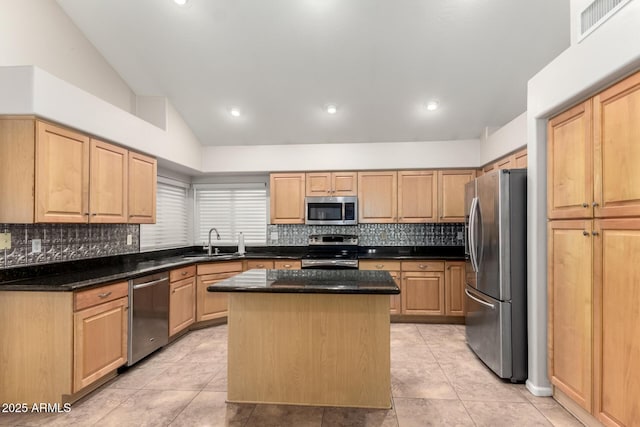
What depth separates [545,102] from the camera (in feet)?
8.06

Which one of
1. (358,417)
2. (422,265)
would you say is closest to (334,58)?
(422,265)

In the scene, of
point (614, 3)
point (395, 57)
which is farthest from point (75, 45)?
point (614, 3)

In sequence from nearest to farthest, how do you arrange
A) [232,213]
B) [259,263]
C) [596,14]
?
[596,14] → [259,263] → [232,213]

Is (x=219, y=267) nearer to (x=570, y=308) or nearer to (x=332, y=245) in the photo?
(x=332, y=245)

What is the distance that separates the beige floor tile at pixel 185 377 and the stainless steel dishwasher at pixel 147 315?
0.33 m

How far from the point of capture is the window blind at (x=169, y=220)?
4297mm

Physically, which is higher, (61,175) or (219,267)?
(61,175)

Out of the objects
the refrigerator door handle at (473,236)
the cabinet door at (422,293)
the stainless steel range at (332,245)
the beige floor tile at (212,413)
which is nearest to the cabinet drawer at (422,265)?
the cabinet door at (422,293)

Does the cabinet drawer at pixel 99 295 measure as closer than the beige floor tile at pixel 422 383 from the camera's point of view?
Yes

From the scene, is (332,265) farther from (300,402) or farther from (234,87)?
(234,87)

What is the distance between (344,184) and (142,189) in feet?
8.39

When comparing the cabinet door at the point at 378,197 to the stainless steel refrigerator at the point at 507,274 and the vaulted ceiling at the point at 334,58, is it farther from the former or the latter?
the stainless steel refrigerator at the point at 507,274

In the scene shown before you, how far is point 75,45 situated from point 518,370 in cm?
483

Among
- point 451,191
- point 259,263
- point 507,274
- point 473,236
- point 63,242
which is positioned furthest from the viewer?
point 451,191
